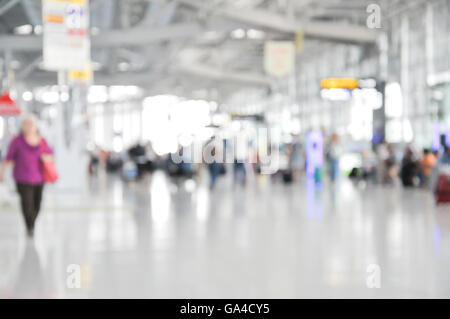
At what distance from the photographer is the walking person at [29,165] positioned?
33.1 ft

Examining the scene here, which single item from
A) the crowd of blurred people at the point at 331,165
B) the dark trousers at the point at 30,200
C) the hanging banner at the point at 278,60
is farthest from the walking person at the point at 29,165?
the hanging banner at the point at 278,60

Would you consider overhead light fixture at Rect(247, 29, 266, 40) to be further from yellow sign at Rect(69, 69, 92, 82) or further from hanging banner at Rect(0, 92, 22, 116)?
hanging banner at Rect(0, 92, 22, 116)

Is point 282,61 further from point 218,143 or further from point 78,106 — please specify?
point 78,106

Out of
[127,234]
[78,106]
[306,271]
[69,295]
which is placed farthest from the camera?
[78,106]

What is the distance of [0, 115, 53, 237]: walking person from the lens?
10086 millimetres

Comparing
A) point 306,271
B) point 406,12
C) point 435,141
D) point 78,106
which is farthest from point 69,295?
point 406,12

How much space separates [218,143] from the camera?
24000mm

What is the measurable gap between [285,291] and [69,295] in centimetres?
167

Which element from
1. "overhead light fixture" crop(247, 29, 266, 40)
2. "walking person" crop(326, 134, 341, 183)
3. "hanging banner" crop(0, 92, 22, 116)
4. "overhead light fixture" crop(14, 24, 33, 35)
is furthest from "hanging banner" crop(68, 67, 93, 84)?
"overhead light fixture" crop(247, 29, 266, 40)

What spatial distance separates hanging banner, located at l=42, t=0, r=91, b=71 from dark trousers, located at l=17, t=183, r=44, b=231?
4355 mm

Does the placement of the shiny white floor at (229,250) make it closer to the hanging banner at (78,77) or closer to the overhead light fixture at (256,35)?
the hanging banner at (78,77)

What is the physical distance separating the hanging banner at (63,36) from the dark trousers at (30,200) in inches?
171

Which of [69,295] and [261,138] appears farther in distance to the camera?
[261,138]

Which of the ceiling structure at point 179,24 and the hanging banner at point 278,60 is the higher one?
the ceiling structure at point 179,24
